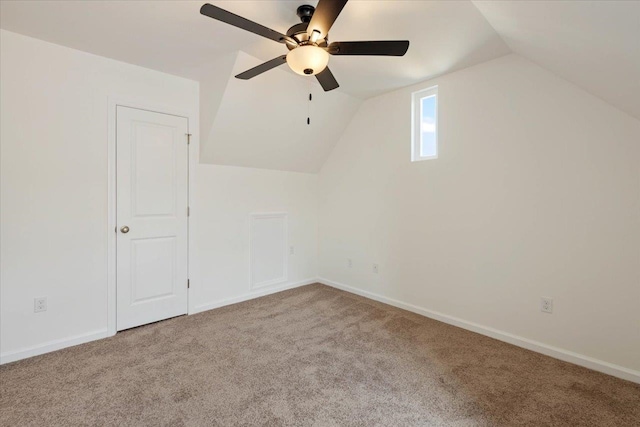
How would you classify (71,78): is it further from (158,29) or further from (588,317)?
(588,317)

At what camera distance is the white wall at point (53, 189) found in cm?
226

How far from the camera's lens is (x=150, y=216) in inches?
116

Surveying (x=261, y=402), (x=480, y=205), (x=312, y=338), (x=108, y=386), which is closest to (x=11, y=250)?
(x=108, y=386)

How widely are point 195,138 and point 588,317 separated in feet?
12.5

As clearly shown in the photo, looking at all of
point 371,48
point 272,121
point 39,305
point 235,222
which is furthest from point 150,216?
point 371,48

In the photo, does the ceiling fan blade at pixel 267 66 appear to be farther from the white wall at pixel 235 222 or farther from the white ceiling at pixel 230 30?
the white wall at pixel 235 222

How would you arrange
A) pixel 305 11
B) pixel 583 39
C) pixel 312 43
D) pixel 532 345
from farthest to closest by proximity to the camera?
1. pixel 532 345
2. pixel 305 11
3. pixel 312 43
4. pixel 583 39

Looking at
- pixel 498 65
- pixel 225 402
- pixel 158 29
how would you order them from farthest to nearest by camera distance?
1. pixel 498 65
2. pixel 158 29
3. pixel 225 402

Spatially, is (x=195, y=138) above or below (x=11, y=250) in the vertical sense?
above

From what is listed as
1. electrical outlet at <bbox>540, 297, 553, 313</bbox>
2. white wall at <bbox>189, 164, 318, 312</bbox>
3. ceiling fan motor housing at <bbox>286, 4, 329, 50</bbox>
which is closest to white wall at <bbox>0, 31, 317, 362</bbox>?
white wall at <bbox>189, 164, 318, 312</bbox>

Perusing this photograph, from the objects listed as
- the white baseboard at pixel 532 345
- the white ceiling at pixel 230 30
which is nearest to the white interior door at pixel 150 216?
the white ceiling at pixel 230 30

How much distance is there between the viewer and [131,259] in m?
2.84

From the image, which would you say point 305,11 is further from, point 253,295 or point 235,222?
point 253,295

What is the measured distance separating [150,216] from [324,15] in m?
2.42
